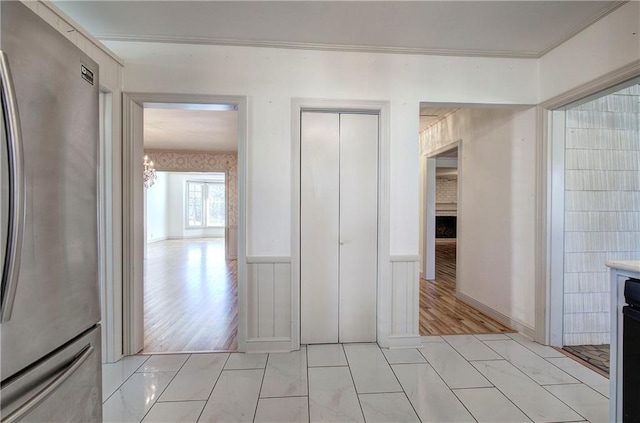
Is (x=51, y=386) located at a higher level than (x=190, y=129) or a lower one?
lower

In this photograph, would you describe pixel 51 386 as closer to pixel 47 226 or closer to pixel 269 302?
pixel 47 226

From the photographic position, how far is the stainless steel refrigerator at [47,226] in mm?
786

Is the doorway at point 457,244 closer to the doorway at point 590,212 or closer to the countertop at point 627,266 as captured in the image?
the doorway at point 590,212

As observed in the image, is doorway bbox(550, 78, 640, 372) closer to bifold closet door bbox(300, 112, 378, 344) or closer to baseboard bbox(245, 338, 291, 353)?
bifold closet door bbox(300, 112, 378, 344)

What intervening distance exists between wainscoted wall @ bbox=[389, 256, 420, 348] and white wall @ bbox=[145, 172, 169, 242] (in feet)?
32.0

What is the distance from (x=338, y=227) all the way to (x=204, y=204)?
413 inches

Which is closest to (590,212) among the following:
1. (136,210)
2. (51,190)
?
(51,190)

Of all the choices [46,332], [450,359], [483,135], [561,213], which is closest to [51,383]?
[46,332]

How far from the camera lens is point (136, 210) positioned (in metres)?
2.38

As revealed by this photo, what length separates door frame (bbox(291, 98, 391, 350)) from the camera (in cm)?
240

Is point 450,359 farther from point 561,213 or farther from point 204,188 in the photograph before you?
point 204,188

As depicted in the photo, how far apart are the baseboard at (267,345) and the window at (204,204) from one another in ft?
33.5

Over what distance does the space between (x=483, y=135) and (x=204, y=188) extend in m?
10.8

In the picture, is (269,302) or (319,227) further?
(319,227)
